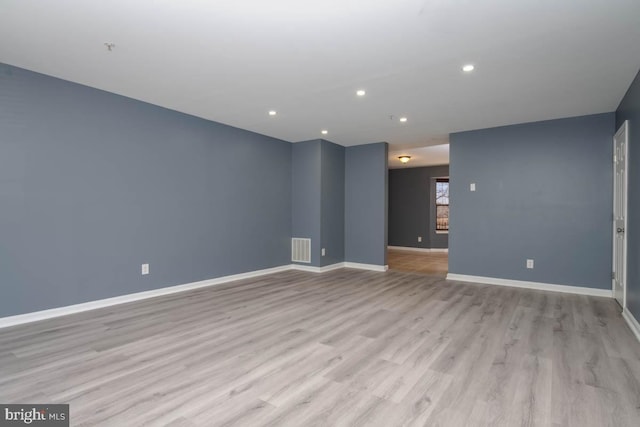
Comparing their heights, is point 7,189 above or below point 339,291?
above

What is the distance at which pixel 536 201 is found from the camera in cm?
488

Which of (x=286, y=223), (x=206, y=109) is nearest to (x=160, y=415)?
(x=206, y=109)

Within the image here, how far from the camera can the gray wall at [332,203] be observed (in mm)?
6141

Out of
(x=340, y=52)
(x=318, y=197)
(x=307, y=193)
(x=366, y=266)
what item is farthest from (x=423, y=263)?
(x=340, y=52)

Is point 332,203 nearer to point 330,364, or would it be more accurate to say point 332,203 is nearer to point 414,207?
point 330,364

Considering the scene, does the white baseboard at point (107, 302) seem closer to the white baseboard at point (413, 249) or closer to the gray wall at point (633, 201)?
the gray wall at point (633, 201)

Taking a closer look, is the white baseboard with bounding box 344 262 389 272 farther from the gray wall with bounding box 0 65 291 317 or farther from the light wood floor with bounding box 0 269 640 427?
the light wood floor with bounding box 0 269 640 427

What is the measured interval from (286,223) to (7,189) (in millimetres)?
3962

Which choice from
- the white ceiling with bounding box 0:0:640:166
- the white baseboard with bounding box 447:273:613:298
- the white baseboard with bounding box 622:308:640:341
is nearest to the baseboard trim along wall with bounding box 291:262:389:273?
the white baseboard with bounding box 447:273:613:298

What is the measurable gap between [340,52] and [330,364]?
2.49 meters

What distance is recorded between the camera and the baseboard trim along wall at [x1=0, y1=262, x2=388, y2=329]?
315 cm

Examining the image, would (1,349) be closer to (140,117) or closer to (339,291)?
(140,117)

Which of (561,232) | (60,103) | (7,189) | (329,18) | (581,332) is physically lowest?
(581,332)

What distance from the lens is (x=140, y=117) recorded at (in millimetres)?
4082
